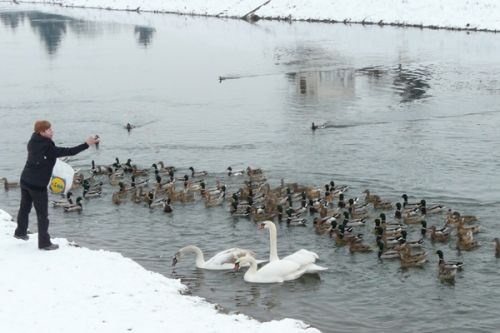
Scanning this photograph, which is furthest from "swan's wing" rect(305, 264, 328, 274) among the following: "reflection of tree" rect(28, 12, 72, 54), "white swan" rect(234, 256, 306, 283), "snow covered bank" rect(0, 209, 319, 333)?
"reflection of tree" rect(28, 12, 72, 54)

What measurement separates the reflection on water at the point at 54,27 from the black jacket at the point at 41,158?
181 ft

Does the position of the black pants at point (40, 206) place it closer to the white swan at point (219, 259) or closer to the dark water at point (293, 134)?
the dark water at point (293, 134)

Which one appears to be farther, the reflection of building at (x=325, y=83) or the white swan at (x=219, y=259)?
the reflection of building at (x=325, y=83)

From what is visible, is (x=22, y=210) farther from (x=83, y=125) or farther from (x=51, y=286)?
(x=83, y=125)

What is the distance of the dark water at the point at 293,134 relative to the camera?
52.5 ft

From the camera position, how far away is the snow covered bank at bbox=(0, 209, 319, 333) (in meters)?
11.7

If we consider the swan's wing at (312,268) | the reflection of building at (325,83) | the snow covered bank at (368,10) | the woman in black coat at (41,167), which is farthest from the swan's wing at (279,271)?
the snow covered bank at (368,10)

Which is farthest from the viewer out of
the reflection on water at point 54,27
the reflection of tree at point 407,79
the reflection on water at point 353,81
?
the reflection on water at point 54,27

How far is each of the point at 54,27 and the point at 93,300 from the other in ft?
272

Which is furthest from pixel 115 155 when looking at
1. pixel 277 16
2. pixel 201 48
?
pixel 277 16

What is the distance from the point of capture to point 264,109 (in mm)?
39656

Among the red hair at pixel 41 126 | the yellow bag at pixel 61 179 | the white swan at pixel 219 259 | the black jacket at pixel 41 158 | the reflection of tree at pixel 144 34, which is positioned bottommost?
the white swan at pixel 219 259

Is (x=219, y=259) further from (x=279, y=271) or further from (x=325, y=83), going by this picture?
(x=325, y=83)

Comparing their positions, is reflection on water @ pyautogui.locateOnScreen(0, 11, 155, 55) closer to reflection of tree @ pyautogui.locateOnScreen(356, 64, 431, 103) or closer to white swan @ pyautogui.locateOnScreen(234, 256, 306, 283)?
reflection of tree @ pyautogui.locateOnScreen(356, 64, 431, 103)
